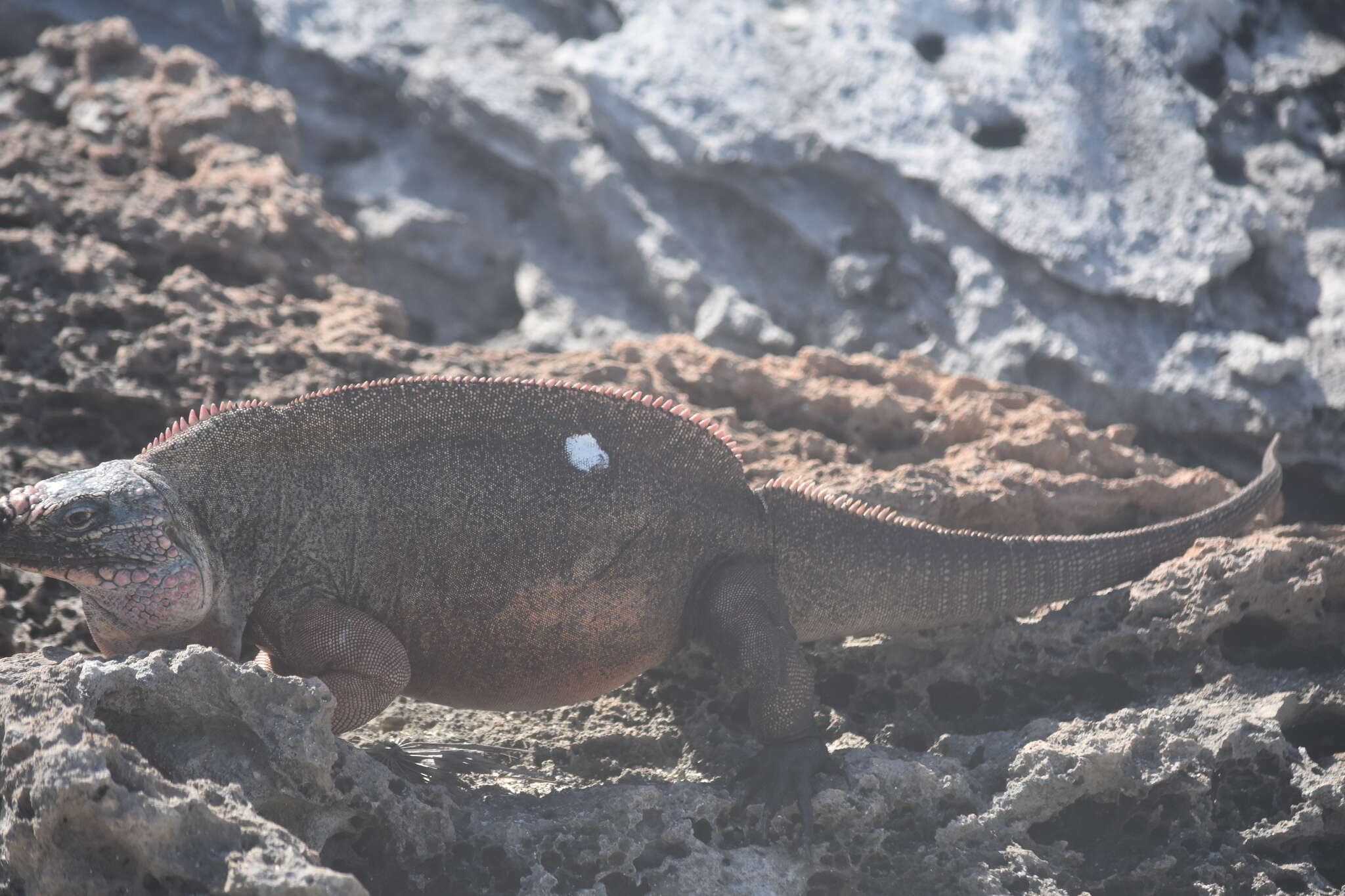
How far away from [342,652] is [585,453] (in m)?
0.85

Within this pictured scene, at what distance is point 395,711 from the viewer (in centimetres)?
353

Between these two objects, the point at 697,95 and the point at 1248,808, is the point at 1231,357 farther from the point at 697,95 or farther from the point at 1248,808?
the point at 697,95

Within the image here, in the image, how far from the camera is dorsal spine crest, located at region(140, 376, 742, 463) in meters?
3.02

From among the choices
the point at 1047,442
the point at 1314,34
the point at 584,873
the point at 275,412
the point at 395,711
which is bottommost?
the point at 395,711

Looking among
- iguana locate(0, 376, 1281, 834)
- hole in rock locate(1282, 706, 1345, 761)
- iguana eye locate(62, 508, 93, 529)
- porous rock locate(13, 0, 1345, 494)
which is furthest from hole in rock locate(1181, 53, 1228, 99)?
iguana eye locate(62, 508, 93, 529)

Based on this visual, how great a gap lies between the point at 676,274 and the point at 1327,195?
2985mm

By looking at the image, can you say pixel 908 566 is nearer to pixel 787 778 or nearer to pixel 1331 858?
pixel 787 778

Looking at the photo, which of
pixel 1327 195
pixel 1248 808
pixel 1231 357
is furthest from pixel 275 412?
pixel 1327 195

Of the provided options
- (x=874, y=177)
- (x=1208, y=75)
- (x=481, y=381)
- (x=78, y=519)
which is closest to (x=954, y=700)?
(x=481, y=381)

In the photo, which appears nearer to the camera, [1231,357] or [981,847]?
[981,847]

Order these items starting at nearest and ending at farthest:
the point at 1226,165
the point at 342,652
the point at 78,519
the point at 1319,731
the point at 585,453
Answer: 1. the point at 78,519
2. the point at 342,652
3. the point at 1319,731
4. the point at 585,453
5. the point at 1226,165

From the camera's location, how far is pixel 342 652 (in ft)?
9.45

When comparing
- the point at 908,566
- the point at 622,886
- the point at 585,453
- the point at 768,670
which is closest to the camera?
the point at 622,886

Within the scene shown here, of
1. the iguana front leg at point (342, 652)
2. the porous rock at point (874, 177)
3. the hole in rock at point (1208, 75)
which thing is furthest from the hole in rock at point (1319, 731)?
the hole in rock at point (1208, 75)
